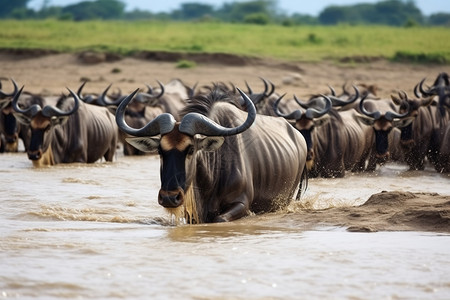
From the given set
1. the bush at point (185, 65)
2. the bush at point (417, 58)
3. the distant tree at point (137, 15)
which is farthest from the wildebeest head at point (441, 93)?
the distant tree at point (137, 15)

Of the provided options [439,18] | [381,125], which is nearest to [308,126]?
[381,125]

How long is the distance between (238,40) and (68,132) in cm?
2337

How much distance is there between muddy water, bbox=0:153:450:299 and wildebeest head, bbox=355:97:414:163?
5.31 metres

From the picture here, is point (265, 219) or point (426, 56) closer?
point (265, 219)

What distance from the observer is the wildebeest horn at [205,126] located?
721cm

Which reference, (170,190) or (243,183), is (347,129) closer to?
(243,183)

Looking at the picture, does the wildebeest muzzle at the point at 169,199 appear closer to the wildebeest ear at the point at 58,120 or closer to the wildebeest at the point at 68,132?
the wildebeest at the point at 68,132

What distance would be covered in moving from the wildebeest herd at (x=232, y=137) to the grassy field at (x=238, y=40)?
31.4ft

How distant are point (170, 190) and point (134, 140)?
615 millimetres

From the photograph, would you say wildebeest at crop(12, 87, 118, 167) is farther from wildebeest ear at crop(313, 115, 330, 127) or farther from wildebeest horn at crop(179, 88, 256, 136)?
wildebeest horn at crop(179, 88, 256, 136)

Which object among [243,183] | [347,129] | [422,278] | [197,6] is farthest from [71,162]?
[197,6]

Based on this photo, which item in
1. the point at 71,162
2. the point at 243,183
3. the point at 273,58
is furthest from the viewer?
the point at 273,58

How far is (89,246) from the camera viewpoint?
21.3 feet

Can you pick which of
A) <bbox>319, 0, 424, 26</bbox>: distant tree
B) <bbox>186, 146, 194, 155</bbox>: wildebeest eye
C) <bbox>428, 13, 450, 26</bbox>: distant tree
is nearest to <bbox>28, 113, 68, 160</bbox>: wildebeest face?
<bbox>186, 146, 194, 155</bbox>: wildebeest eye
